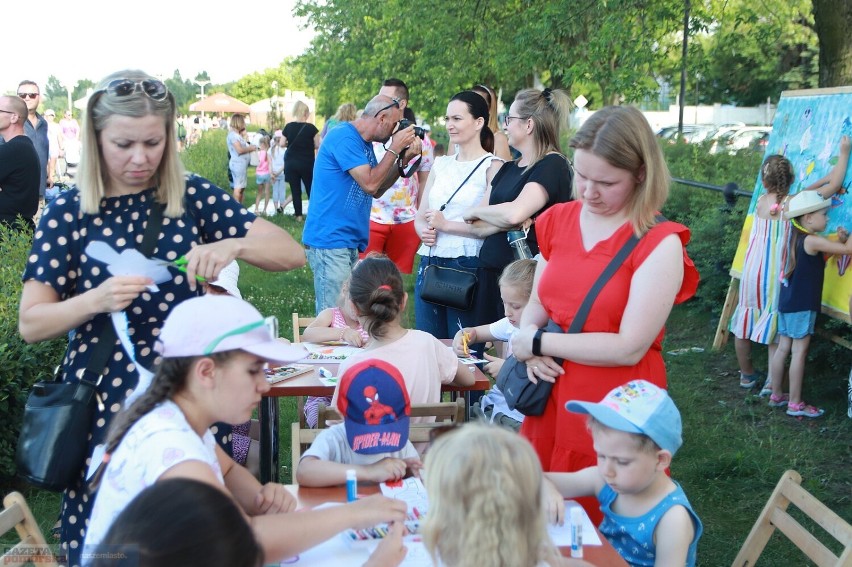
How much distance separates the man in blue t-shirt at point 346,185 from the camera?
19.3ft

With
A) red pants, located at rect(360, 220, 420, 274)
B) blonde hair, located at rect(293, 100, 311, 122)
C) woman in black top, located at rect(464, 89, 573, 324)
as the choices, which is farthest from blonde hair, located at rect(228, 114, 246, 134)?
woman in black top, located at rect(464, 89, 573, 324)

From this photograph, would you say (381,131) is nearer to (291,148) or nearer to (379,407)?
(379,407)

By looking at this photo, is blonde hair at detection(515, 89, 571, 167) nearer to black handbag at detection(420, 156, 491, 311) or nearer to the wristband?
black handbag at detection(420, 156, 491, 311)

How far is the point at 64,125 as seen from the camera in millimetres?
22516

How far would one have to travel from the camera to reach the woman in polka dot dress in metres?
2.45

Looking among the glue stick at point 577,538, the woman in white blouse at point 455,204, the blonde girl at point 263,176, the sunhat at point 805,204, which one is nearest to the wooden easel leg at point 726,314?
the sunhat at point 805,204

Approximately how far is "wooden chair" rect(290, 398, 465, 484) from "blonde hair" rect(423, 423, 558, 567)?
47.7 inches

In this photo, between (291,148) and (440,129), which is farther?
(440,129)

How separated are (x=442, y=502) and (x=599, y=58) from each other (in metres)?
8.03

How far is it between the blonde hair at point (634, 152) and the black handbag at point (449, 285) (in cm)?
239

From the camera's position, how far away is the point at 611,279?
2.90 metres

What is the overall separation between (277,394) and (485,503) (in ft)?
7.71

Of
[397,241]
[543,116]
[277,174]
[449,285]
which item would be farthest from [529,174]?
[277,174]

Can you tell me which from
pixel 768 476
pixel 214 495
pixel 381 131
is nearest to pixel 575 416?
pixel 214 495
